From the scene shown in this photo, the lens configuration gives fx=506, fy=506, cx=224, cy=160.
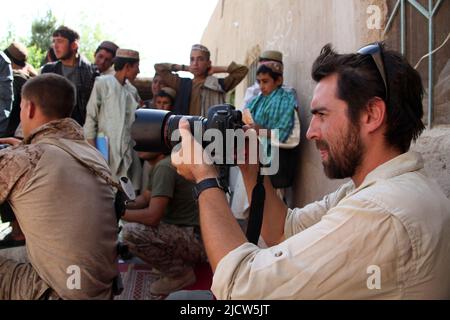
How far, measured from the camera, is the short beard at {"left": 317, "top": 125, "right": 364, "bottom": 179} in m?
1.47

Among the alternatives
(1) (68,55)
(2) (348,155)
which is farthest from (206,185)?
(1) (68,55)

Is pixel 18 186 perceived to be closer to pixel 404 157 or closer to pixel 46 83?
pixel 46 83

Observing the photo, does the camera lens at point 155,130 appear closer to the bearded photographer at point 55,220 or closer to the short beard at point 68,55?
the bearded photographer at point 55,220

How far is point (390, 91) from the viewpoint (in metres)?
1.43

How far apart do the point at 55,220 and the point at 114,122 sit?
2077 mm

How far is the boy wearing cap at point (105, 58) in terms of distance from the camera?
15.7ft

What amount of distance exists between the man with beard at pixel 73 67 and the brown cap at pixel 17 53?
0.56 metres

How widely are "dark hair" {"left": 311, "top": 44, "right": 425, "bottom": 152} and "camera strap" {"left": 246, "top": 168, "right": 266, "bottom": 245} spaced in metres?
0.45

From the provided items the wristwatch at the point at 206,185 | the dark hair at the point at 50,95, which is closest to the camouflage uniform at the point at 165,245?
the dark hair at the point at 50,95

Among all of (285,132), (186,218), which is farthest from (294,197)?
(186,218)

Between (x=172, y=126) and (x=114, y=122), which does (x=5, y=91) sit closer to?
(x=114, y=122)

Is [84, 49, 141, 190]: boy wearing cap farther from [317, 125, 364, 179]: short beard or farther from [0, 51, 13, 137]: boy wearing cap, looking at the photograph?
[317, 125, 364, 179]: short beard

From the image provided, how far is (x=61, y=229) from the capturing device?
210 cm
